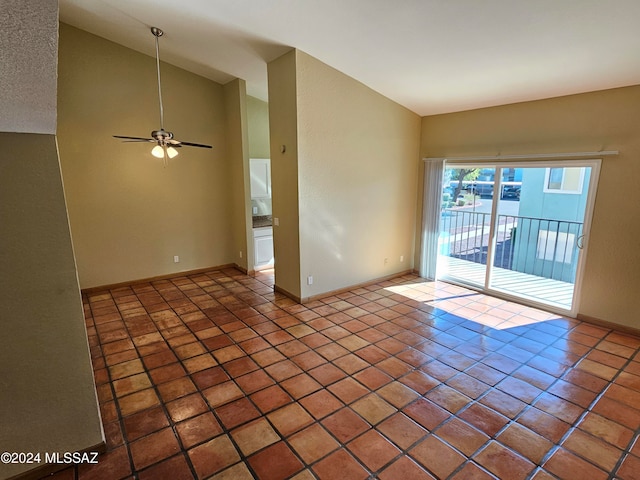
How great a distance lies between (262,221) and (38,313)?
4.58 metres

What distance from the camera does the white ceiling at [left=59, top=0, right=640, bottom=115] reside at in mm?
2682

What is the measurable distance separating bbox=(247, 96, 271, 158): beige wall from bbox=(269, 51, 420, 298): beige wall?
6.03 ft

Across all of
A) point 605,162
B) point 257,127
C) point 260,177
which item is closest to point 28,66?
point 260,177

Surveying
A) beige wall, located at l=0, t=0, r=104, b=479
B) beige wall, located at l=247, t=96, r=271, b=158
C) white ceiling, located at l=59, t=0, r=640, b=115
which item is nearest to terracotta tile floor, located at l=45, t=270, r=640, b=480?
beige wall, located at l=0, t=0, r=104, b=479

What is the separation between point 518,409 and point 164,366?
9.99 feet

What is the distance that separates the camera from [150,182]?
17.3ft

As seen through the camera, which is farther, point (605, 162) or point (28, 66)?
point (605, 162)

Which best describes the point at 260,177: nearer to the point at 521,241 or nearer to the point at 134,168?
the point at 134,168

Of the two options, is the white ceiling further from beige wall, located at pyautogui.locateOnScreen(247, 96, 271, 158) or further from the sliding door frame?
beige wall, located at pyautogui.locateOnScreen(247, 96, 271, 158)

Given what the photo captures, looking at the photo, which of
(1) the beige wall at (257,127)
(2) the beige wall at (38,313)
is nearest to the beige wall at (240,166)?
(1) the beige wall at (257,127)

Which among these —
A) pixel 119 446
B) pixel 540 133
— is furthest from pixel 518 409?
pixel 540 133

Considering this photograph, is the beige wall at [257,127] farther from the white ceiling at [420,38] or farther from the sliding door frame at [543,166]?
the sliding door frame at [543,166]

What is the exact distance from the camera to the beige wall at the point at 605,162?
3533 mm

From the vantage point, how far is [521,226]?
16.6 feet
